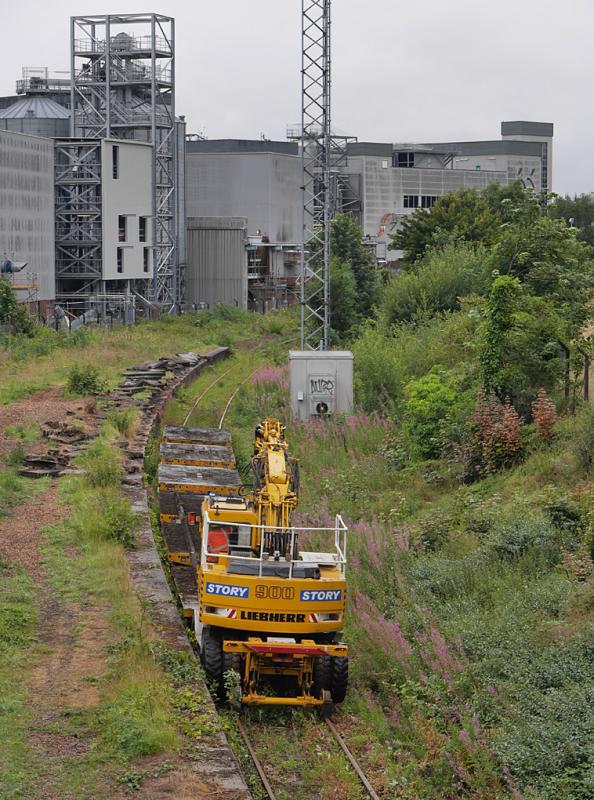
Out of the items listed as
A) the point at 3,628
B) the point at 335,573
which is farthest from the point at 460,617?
the point at 3,628

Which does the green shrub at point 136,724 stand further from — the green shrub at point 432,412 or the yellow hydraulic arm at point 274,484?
the green shrub at point 432,412

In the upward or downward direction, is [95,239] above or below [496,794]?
above

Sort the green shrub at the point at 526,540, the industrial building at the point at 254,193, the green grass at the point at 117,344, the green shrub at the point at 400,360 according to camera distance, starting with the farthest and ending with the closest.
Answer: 1. the industrial building at the point at 254,193
2. the green grass at the point at 117,344
3. the green shrub at the point at 400,360
4. the green shrub at the point at 526,540

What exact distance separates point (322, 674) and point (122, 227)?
5338cm

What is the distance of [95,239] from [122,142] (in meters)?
5.74

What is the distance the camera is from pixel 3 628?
1434 cm

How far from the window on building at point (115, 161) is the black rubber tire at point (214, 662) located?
52.6 metres

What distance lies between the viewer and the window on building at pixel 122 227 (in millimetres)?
64238

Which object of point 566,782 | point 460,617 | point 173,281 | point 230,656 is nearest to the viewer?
point 566,782

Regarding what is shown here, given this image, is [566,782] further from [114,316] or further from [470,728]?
[114,316]

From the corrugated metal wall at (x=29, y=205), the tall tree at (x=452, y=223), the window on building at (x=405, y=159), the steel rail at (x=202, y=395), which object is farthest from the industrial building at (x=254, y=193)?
the steel rail at (x=202, y=395)

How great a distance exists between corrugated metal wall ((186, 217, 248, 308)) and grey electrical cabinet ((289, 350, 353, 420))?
43905mm

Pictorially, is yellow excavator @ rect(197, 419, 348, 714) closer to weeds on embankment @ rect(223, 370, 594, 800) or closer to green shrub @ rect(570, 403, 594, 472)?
weeds on embankment @ rect(223, 370, 594, 800)

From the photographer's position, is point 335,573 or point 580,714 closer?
point 580,714
